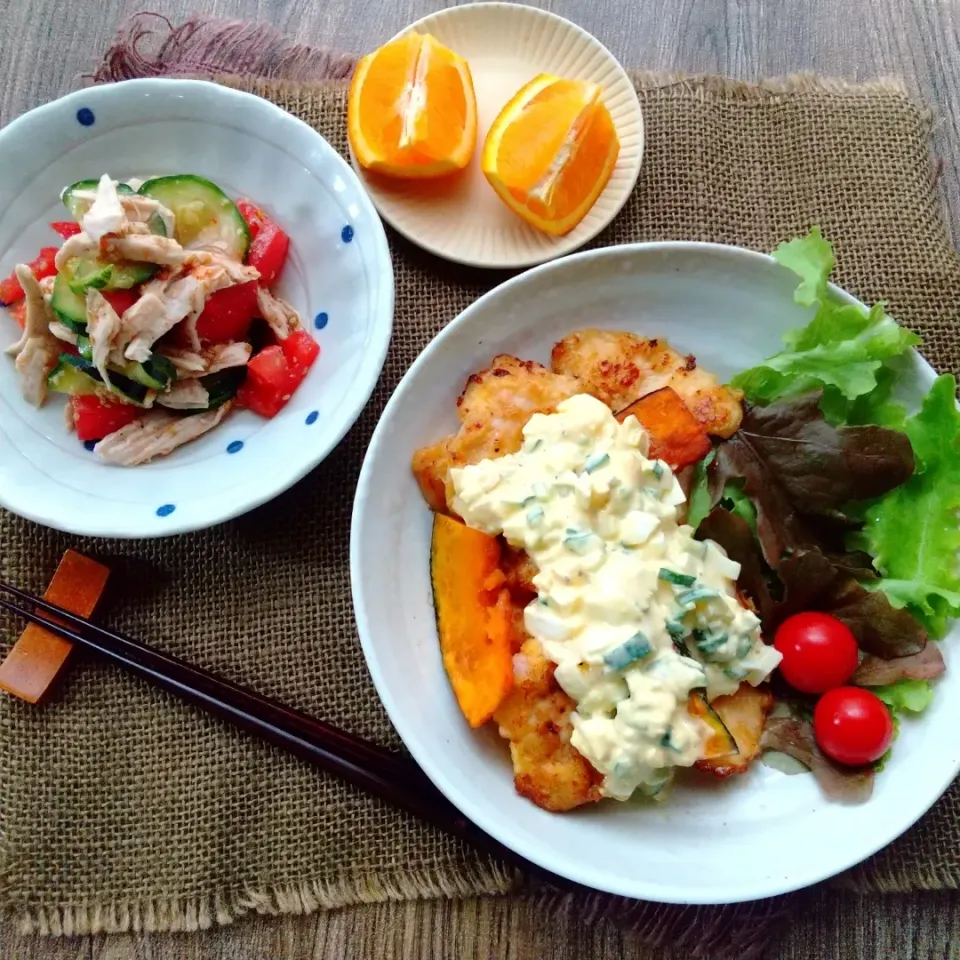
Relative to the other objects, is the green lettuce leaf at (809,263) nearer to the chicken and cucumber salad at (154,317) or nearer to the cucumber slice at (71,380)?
the chicken and cucumber salad at (154,317)

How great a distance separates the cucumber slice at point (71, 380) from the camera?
162cm

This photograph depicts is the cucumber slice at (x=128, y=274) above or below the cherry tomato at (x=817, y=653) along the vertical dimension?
above

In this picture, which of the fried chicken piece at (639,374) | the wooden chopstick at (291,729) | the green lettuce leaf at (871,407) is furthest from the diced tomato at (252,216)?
the green lettuce leaf at (871,407)

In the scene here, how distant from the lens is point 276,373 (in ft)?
5.41

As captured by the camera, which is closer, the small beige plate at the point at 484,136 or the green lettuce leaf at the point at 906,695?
the green lettuce leaf at the point at 906,695

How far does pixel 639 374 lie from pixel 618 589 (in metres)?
0.48

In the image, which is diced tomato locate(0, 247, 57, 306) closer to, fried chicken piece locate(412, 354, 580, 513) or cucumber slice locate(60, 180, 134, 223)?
cucumber slice locate(60, 180, 134, 223)

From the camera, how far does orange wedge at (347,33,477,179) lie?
1.83 meters

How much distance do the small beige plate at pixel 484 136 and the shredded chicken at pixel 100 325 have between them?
646 millimetres

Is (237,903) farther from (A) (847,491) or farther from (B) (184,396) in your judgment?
(A) (847,491)

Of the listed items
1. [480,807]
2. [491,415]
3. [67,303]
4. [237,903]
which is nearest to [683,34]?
[491,415]

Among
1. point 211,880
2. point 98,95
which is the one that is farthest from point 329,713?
point 98,95

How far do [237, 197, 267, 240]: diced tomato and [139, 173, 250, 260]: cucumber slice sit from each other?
3 centimetres

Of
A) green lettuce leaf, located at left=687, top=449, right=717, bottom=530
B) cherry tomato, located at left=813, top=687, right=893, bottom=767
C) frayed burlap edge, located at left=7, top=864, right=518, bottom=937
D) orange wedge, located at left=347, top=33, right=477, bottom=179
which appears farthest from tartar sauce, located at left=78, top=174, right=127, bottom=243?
cherry tomato, located at left=813, top=687, right=893, bottom=767
